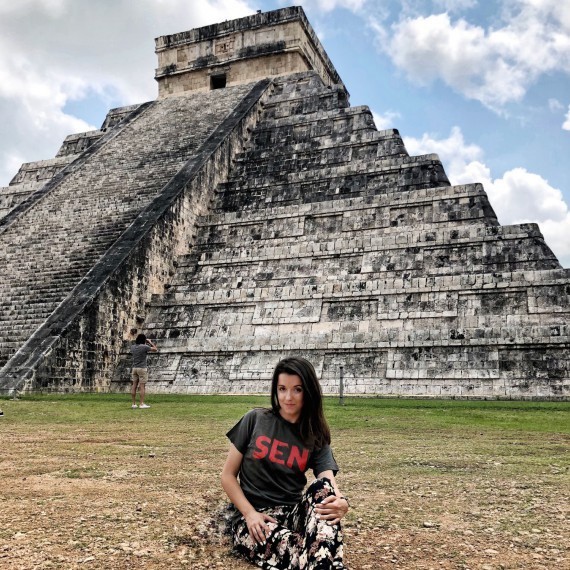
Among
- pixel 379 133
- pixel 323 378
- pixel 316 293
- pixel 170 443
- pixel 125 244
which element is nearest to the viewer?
pixel 170 443

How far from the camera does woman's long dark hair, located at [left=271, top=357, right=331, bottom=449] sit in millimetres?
3072

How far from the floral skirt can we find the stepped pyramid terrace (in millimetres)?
8372

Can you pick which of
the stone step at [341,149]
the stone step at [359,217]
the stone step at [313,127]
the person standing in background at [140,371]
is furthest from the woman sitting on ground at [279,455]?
the stone step at [313,127]

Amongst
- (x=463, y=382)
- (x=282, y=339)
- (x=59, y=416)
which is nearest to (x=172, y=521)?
(x=59, y=416)

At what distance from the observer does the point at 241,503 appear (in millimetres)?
2945

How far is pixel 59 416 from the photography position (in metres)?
8.32

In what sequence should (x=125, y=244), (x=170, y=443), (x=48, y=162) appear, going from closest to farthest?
(x=170, y=443) < (x=125, y=244) < (x=48, y=162)

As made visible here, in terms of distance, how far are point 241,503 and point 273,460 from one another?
25 centimetres

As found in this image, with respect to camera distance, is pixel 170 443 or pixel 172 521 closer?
pixel 172 521

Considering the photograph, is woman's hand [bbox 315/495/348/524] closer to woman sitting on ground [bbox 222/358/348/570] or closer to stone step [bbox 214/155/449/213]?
woman sitting on ground [bbox 222/358/348/570]

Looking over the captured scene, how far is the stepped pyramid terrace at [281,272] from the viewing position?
451 inches

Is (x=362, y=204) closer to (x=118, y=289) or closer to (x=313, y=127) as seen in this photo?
(x=313, y=127)

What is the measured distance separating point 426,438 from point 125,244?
380 inches

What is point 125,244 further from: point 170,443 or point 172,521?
point 172,521
